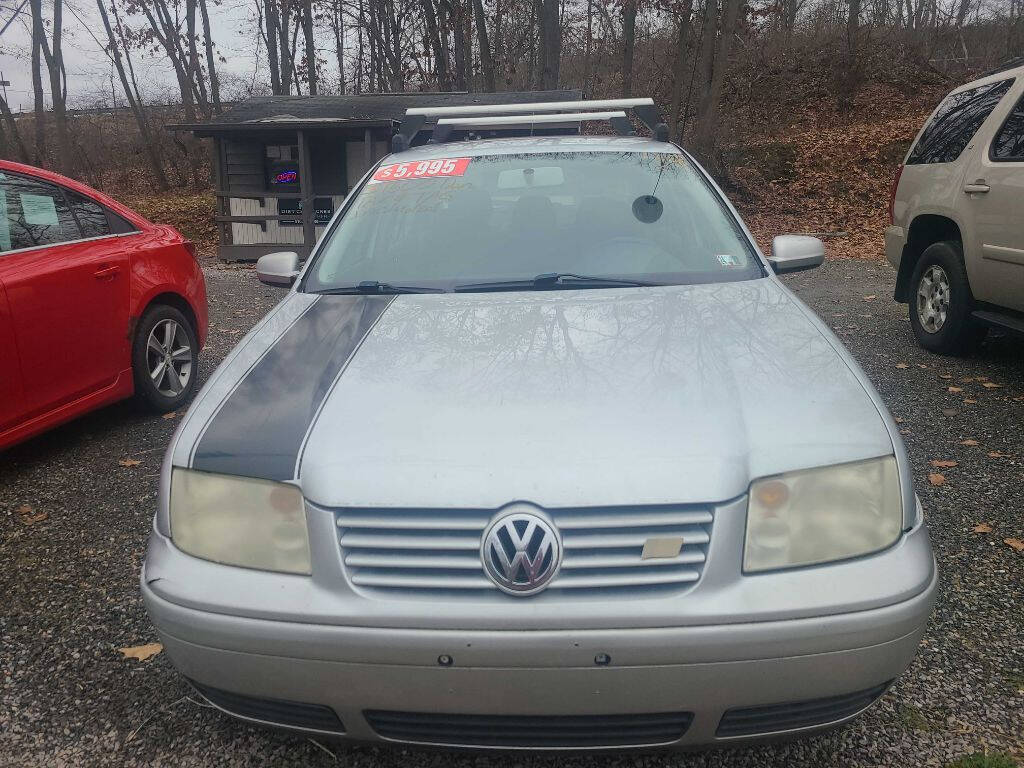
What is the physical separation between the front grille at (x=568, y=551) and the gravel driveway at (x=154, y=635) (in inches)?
18.1

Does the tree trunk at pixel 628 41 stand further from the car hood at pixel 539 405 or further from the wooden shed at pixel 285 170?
the car hood at pixel 539 405

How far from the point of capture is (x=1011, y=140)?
481 cm

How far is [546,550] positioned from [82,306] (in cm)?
327

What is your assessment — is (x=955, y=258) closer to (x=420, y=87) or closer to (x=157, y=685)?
(x=157, y=685)

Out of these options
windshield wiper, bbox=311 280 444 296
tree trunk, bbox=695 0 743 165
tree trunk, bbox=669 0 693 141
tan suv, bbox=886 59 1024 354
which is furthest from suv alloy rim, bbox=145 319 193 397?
tree trunk, bbox=669 0 693 141

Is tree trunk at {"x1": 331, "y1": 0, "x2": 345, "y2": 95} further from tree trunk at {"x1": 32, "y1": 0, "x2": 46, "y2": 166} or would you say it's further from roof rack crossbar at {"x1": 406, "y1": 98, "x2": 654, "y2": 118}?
roof rack crossbar at {"x1": 406, "y1": 98, "x2": 654, "y2": 118}

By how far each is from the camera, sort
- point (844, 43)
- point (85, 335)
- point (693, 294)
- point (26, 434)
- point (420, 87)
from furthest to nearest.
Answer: point (420, 87) < point (844, 43) < point (85, 335) < point (26, 434) < point (693, 294)

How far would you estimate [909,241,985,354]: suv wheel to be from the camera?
17.4 ft

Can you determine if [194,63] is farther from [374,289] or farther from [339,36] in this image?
[374,289]

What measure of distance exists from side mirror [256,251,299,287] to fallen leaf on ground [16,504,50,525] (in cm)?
145

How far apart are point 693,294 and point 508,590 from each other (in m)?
1.32

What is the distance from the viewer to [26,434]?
361 cm

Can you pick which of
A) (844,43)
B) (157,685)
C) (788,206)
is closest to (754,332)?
(157,685)

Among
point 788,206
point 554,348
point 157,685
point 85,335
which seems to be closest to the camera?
point 554,348
